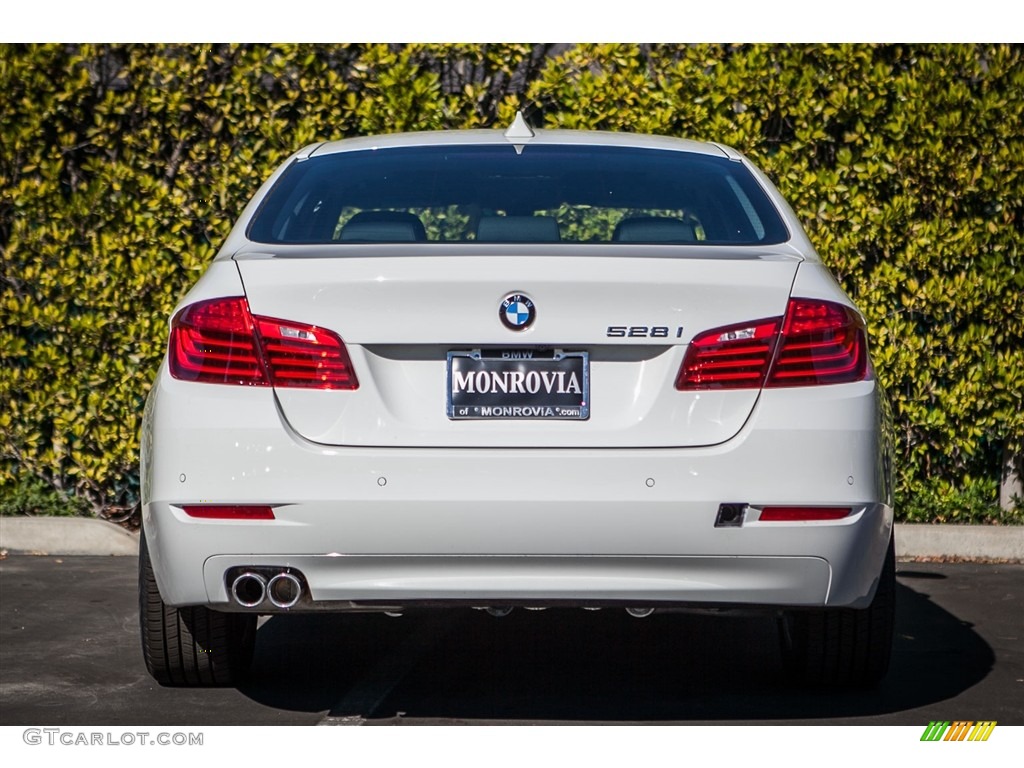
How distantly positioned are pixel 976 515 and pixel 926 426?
22.5 inches

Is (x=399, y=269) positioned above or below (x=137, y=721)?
above

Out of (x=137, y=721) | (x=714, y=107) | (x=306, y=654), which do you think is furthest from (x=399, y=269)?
(x=714, y=107)

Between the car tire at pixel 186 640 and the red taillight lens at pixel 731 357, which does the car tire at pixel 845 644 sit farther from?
the car tire at pixel 186 640

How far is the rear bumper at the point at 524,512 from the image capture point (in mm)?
3846

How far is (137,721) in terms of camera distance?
14.9 ft

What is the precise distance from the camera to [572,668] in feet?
17.5

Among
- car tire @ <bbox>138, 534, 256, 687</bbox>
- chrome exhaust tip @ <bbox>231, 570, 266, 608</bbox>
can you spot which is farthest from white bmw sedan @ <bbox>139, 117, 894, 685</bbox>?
car tire @ <bbox>138, 534, 256, 687</bbox>

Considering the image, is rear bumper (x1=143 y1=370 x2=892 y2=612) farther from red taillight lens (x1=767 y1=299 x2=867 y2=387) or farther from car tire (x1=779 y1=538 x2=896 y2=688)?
car tire (x1=779 y1=538 x2=896 y2=688)

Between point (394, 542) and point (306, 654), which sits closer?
point (394, 542)

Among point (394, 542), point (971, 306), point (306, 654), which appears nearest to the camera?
point (394, 542)

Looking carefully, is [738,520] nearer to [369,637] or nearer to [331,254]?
[331,254]

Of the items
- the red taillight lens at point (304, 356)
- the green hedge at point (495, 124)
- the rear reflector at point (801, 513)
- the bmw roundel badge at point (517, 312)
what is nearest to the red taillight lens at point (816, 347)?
the rear reflector at point (801, 513)
